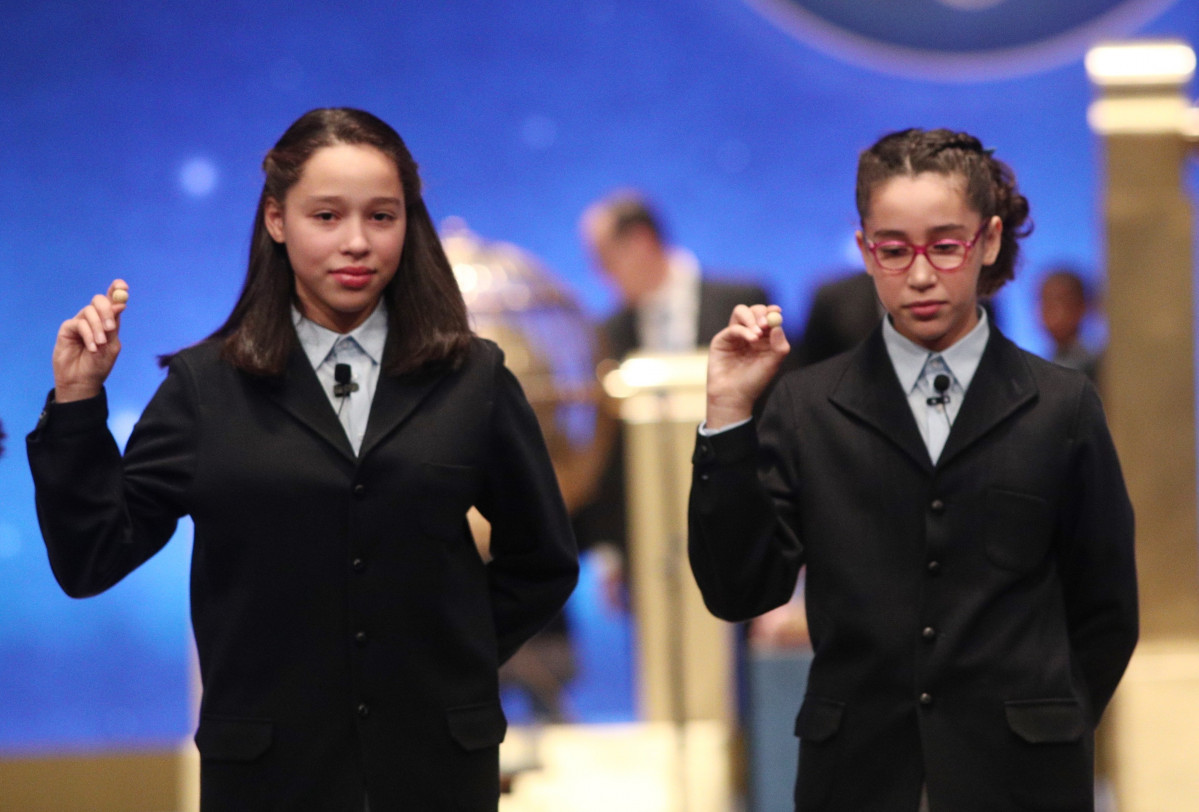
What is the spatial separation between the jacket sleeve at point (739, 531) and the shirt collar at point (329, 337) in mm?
519

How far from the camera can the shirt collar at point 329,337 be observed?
7.83 feet

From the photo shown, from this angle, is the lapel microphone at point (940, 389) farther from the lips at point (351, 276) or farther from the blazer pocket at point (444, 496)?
the lips at point (351, 276)

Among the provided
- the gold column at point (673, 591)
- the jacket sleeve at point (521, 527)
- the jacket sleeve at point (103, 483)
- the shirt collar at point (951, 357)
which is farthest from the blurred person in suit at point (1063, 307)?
the jacket sleeve at point (103, 483)

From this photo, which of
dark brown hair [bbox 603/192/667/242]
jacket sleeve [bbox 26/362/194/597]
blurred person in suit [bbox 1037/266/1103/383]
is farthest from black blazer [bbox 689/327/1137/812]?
dark brown hair [bbox 603/192/667/242]

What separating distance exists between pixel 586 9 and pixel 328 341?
554 centimetres

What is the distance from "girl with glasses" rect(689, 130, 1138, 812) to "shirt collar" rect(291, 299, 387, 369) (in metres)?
0.52

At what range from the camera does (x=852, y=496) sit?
238 cm

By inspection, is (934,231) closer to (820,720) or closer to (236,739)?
(820,720)

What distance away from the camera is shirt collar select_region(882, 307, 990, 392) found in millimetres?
2422

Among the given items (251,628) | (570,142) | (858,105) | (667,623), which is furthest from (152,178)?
(251,628)

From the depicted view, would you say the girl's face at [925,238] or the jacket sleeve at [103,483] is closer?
the jacket sleeve at [103,483]

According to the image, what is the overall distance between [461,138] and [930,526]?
5646mm

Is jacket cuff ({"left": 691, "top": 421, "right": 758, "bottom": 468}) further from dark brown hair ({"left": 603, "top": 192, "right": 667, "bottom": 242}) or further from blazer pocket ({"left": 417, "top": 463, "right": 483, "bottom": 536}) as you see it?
dark brown hair ({"left": 603, "top": 192, "right": 667, "bottom": 242})

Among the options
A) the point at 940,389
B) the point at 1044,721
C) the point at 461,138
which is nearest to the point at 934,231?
the point at 940,389
